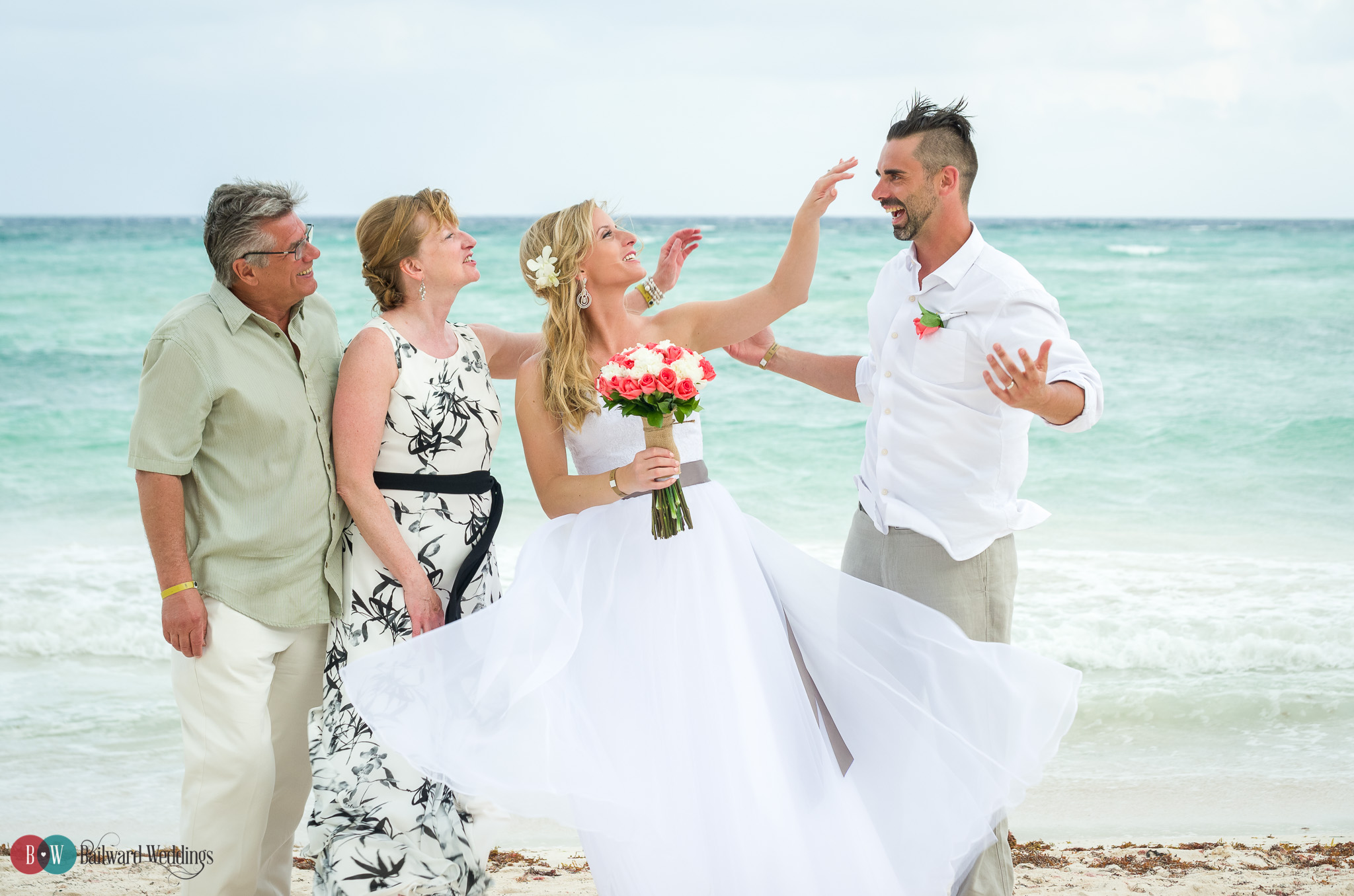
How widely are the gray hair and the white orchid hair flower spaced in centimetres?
78

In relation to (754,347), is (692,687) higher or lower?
lower

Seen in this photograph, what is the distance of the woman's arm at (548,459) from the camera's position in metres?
3.17

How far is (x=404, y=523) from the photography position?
→ 124 inches

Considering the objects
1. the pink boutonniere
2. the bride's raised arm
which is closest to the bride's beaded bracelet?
the bride's raised arm

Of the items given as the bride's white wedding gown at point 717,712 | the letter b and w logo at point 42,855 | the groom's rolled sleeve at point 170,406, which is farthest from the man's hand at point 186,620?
the letter b and w logo at point 42,855

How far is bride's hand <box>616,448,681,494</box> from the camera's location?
294cm

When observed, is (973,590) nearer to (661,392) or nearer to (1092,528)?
(661,392)

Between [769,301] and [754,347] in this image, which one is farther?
[754,347]

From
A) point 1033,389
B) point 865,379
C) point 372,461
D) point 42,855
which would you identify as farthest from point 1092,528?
point 42,855

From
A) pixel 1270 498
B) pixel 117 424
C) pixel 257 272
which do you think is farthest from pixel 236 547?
pixel 117 424

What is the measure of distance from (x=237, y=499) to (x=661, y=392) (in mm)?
1362

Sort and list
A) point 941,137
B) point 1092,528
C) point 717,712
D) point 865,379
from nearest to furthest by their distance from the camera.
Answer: point 717,712 → point 941,137 → point 865,379 → point 1092,528

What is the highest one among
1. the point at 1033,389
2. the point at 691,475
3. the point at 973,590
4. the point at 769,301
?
the point at 769,301

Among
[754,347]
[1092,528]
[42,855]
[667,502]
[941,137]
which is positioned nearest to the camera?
[667,502]
